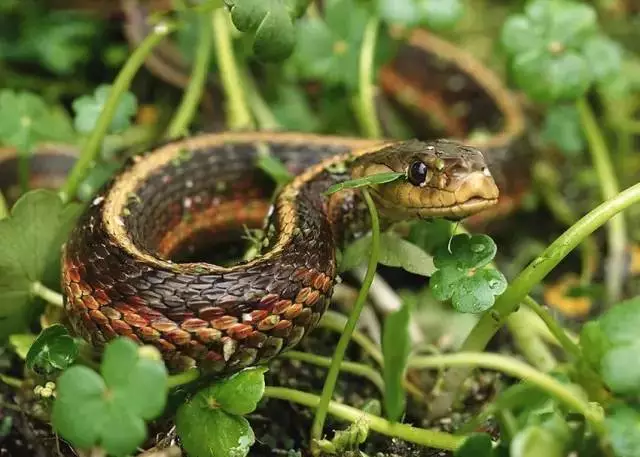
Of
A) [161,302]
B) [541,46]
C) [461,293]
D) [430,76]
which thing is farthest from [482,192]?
[430,76]

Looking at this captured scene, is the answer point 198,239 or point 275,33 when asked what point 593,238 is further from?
point 275,33

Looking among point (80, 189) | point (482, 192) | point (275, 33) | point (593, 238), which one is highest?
point (275, 33)

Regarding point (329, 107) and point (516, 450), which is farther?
point (329, 107)

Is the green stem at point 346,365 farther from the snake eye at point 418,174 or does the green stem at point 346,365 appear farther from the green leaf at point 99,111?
the green leaf at point 99,111

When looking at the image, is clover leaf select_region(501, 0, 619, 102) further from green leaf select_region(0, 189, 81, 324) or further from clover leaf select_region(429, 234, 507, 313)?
green leaf select_region(0, 189, 81, 324)

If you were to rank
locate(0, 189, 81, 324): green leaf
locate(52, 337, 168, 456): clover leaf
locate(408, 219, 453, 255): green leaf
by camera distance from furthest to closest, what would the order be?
locate(408, 219, 453, 255): green leaf, locate(0, 189, 81, 324): green leaf, locate(52, 337, 168, 456): clover leaf

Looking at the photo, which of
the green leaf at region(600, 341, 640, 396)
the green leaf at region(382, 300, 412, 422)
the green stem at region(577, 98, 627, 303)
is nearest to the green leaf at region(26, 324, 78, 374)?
the green leaf at region(382, 300, 412, 422)

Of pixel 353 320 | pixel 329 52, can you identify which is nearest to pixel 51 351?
pixel 353 320
